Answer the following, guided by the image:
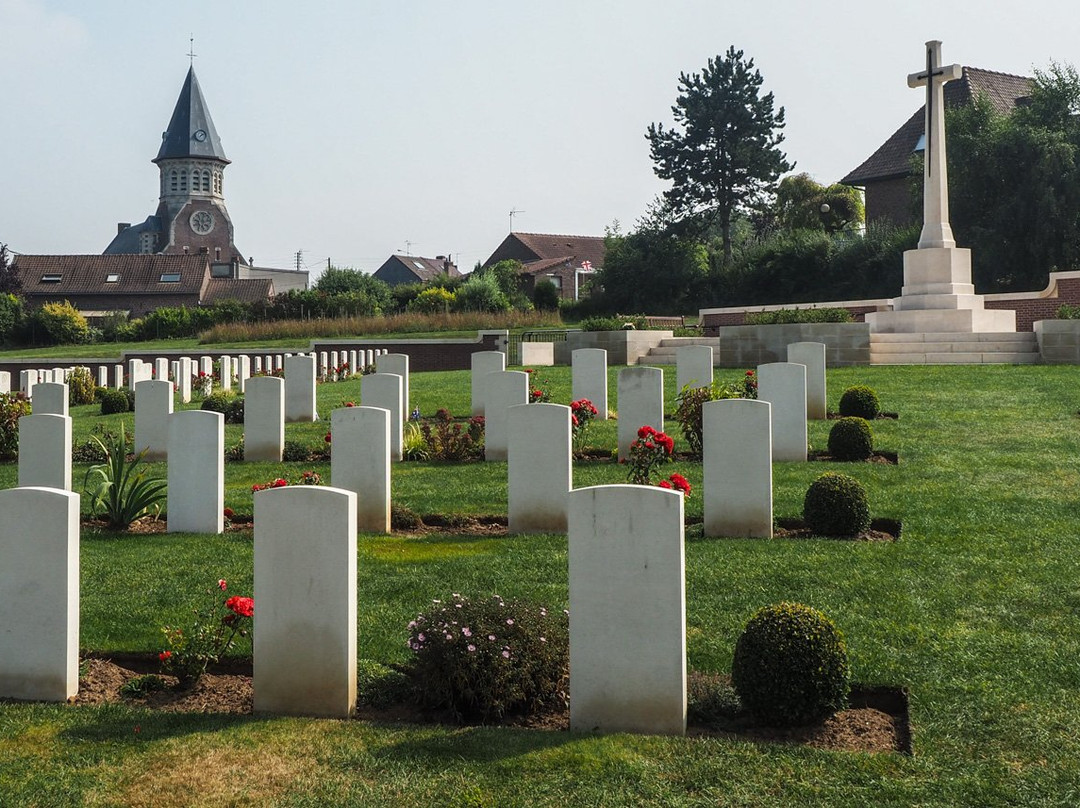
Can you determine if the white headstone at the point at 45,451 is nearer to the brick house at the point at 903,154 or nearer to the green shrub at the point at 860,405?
the green shrub at the point at 860,405

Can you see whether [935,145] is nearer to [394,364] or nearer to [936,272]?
[936,272]

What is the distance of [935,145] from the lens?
22719mm

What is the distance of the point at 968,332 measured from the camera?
21.2m

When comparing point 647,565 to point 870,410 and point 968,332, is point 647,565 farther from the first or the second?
point 968,332

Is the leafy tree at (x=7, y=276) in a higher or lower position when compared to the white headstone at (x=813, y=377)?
higher

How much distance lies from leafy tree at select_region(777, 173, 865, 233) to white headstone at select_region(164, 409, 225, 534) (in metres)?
46.5

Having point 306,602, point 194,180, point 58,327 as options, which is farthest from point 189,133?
point 306,602

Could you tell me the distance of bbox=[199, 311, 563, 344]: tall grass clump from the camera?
36.9m

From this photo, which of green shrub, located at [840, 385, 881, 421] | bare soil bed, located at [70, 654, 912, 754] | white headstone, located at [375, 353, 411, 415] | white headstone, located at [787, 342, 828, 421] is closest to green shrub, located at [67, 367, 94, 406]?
white headstone, located at [375, 353, 411, 415]

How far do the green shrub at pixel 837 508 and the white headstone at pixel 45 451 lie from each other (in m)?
5.92

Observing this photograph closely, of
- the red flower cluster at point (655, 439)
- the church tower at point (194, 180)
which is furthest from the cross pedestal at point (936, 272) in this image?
the church tower at point (194, 180)

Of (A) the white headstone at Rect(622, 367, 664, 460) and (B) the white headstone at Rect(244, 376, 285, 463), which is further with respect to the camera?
(B) the white headstone at Rect(244, 376, 285, 463)

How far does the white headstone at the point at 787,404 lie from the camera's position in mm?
10427

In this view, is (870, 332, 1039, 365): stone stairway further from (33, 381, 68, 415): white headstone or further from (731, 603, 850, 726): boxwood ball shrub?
(731, 603, 850, 726): boxwood ball shrub
